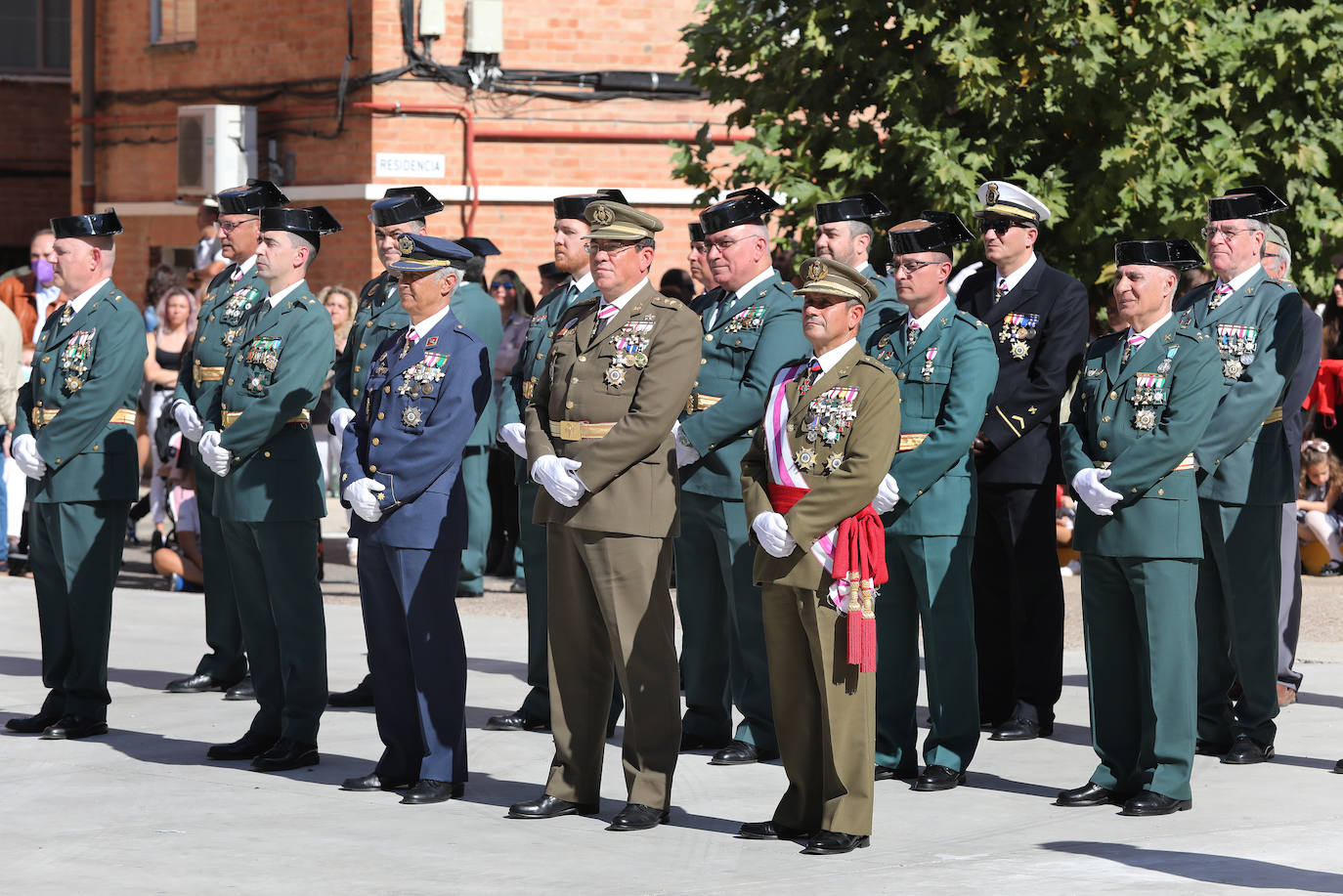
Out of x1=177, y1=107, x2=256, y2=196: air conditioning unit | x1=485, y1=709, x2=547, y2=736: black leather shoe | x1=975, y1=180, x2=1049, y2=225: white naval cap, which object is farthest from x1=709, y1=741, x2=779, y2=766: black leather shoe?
x1=177, y1=107, x2=256, y2=196: air conditioning unit

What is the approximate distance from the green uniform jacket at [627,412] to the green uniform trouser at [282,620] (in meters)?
1.28

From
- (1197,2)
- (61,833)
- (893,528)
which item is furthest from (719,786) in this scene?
(1197,2)

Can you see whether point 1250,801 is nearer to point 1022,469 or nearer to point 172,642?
point 1022,469

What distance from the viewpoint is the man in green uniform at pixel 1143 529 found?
6605 millimetres

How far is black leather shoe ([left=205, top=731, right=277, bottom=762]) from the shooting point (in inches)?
298

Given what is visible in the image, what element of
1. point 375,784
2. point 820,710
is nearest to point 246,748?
point 375,784

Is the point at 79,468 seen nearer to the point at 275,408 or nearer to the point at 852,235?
the point at 275,408

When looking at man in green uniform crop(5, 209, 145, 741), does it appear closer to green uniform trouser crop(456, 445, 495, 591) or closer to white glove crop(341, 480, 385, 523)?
white glove crop(341, 480, 385, 523)

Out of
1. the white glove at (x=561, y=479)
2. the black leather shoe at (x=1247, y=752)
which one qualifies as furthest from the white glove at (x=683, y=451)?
the black leather shoe at (x=1247, y=752)

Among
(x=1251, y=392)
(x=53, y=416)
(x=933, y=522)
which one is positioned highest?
(x=1251, y=392)

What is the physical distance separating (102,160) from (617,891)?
16.2 meters

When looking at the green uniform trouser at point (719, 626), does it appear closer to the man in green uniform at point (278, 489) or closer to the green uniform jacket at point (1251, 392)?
the man in green uniform at point (278, 489)

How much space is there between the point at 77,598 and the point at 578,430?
2.61 metres

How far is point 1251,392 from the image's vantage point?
742 cm
